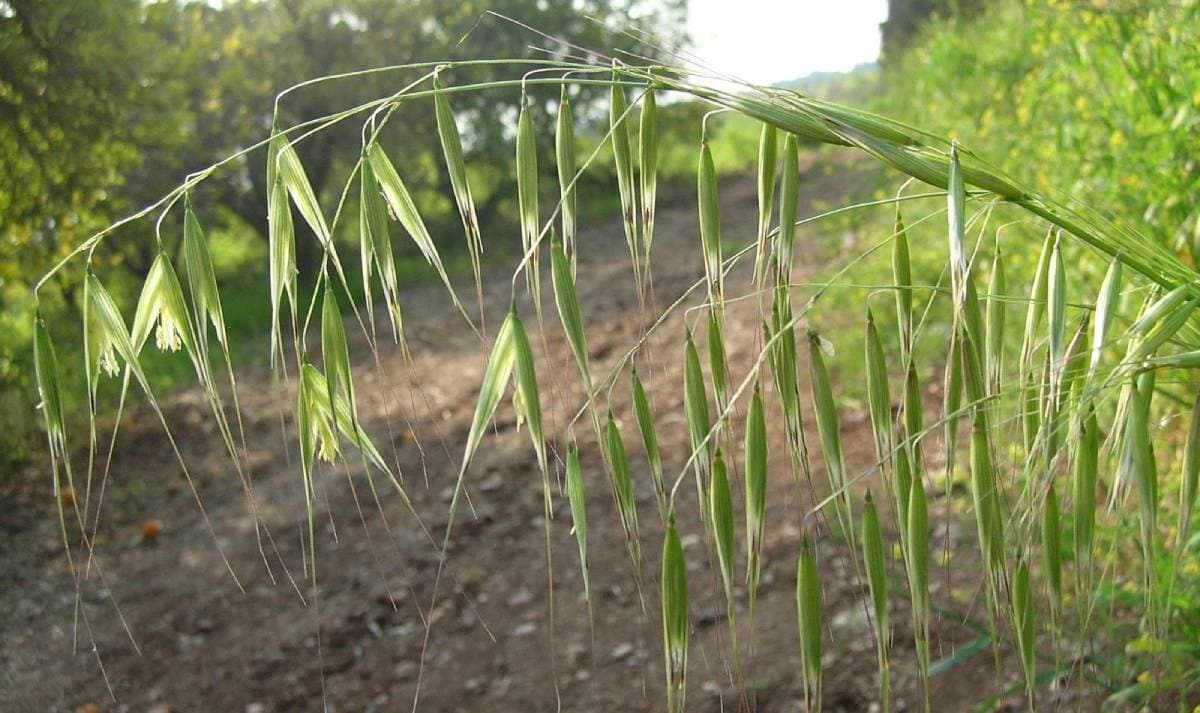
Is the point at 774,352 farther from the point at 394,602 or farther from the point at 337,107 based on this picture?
the point at 337,107

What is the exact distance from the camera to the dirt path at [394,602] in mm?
2574

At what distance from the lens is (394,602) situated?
236 cm

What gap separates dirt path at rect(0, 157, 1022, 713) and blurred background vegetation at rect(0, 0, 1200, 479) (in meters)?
0.90

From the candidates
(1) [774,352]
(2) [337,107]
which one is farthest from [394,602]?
(2) [337,107]

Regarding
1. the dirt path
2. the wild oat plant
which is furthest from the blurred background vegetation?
the dirt path

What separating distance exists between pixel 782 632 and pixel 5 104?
3769 mm

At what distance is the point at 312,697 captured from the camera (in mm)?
2744

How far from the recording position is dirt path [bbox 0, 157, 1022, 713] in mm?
2574

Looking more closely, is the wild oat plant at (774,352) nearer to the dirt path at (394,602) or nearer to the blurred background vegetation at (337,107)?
the blurred background vegetation at (337,107)

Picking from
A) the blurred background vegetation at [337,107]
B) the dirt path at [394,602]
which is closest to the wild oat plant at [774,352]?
the blurred background vegetation at [337,107]

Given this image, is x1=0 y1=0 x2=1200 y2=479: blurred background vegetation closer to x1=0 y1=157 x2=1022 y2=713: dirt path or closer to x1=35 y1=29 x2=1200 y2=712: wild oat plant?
x1=35 y1=29 x2=1200 y2=712: wild oat plant

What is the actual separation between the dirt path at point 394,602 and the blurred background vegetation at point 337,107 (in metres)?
0.90

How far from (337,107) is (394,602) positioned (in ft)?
20.9

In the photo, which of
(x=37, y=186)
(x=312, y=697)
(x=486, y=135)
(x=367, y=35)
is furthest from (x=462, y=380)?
(x=486, y=135)
